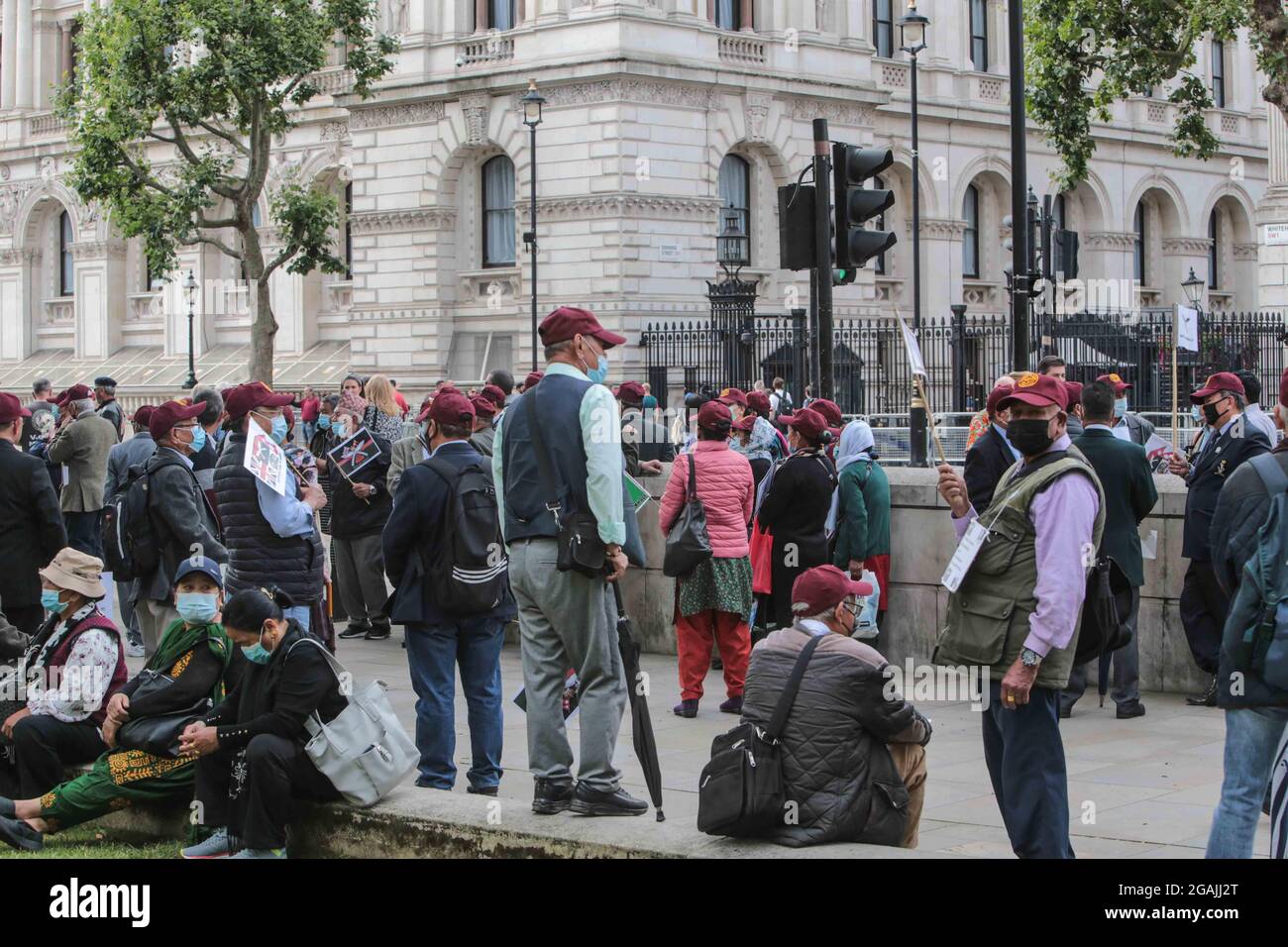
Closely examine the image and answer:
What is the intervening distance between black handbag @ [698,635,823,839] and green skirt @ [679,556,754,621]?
4.65 meters

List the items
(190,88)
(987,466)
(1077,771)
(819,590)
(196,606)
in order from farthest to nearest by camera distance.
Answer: (190,88), (987,466), (1077,771), (196,606), (819,590)

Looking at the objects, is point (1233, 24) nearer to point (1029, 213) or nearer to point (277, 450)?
point (1029, 213)

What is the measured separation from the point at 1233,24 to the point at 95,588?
21.6 meters

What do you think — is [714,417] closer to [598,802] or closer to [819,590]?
[819,590]

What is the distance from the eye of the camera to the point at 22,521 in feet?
38.7

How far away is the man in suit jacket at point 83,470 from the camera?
15883 mm

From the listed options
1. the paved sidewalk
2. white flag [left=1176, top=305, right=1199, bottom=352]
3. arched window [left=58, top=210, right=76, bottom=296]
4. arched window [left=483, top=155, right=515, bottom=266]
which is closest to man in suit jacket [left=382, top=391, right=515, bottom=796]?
the paved sidewalk

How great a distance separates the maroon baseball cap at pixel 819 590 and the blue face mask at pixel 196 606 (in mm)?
2837

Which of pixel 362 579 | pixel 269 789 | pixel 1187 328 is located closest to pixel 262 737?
pixel 269 789

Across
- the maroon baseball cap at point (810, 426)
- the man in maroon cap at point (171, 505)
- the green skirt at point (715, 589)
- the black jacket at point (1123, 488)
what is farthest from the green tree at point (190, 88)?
the black jacket at point (1123, 488)

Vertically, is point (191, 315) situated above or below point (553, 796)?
above

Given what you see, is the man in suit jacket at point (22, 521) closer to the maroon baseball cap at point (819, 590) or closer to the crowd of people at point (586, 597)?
the crowd of people at point (586, 597)

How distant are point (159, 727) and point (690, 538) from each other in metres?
4.09

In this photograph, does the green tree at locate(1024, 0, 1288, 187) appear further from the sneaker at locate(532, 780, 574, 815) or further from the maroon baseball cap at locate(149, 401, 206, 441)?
the sneaker at locate(532, 780, 574, 815)
